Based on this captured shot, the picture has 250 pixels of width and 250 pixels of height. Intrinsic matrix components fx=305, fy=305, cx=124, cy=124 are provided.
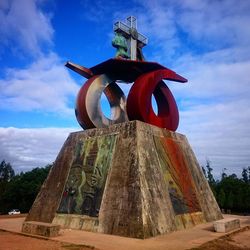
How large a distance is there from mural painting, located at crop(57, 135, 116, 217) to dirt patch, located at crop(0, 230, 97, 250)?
3.51 m

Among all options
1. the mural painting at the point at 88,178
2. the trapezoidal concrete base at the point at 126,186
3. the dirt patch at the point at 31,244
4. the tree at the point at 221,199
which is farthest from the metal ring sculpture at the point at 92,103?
the tree at the point at 221,199

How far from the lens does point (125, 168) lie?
1595 cm

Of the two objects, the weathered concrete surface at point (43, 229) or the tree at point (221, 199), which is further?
the tree at point (221, 199)

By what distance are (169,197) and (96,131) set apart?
19.8 feet

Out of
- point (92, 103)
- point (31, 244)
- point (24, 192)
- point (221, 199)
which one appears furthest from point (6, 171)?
point (31, 244)

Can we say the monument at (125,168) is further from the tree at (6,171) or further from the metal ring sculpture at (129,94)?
the tree at (6,171)

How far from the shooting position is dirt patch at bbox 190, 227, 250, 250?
11487mm

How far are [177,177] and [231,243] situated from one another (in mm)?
5806

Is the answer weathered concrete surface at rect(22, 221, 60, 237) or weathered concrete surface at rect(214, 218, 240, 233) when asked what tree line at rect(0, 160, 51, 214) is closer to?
weathered concrete surface at rect(22, 221, 60, 237)

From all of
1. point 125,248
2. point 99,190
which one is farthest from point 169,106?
point 125,248

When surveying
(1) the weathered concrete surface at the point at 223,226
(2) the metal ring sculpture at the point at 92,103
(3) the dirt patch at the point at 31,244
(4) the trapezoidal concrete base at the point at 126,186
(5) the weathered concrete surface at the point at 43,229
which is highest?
(2) the metal ring sculpture at the point at 92,103

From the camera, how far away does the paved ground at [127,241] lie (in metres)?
11.4

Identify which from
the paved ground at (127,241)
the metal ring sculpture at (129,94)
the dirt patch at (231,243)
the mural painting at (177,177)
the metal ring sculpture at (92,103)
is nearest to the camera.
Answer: the paved ground at (127,241)

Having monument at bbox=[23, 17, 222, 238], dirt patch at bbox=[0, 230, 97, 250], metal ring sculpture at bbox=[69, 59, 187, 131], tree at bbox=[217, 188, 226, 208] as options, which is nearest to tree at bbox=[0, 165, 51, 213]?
tree at bbox=[217, 188, 226, 208]
